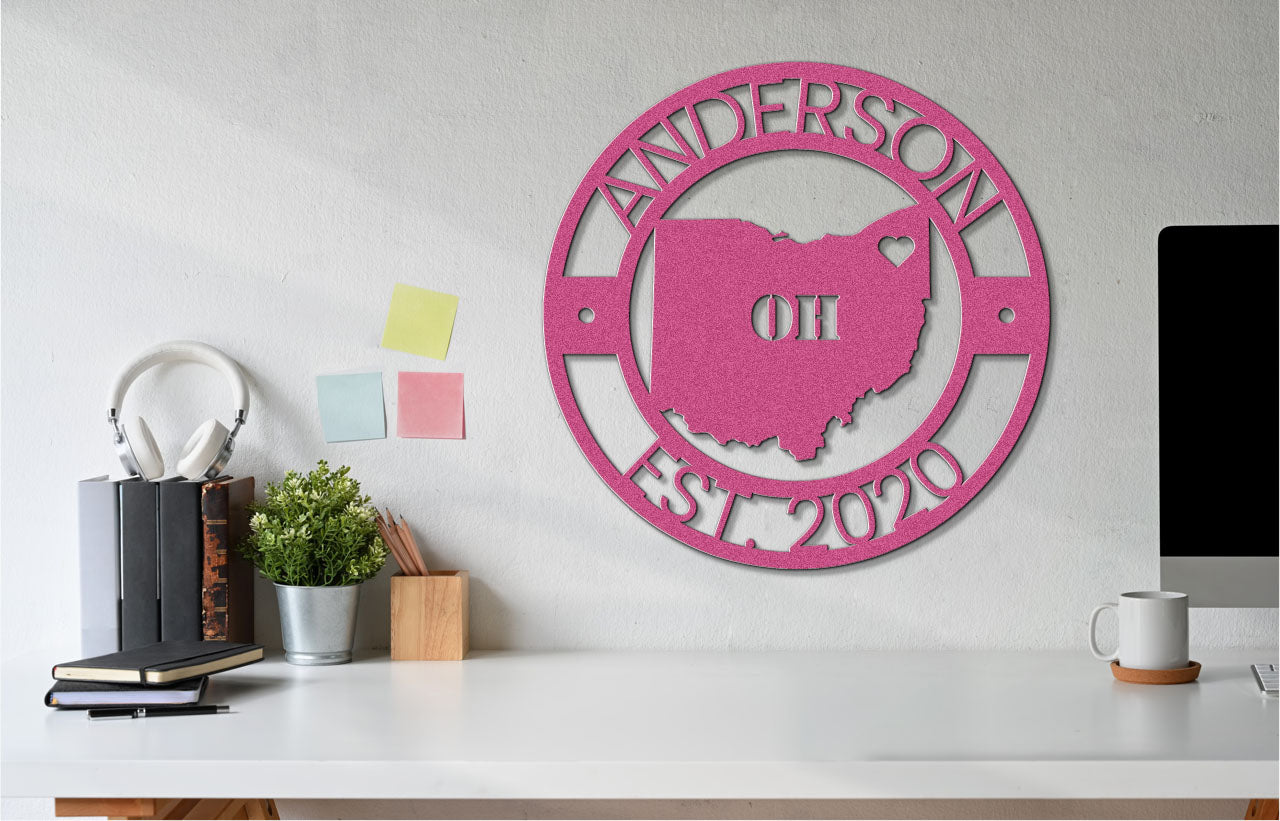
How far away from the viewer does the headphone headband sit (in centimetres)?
150

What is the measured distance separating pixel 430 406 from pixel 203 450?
1.04ft

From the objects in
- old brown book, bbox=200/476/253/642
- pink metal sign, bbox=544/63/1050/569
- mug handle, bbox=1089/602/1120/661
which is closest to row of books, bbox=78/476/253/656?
old brown book, bbox=200/476/253/642

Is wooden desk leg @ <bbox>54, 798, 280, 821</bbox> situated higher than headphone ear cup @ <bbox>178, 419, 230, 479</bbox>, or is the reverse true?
headphone ear cup @ <bbox>178, 419, 230, 479</bbox>

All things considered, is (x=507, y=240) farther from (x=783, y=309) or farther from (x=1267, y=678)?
(x=1267, y=678)

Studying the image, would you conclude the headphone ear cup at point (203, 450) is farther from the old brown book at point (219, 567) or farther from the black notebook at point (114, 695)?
the black notebook at point (114, 695)

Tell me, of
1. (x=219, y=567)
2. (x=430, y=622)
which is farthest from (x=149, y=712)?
(x=430, y=622)

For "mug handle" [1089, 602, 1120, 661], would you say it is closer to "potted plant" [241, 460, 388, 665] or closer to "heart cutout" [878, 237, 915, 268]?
"heart cutout" [878, 237, 915, 268]

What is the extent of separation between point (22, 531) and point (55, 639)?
17 cm

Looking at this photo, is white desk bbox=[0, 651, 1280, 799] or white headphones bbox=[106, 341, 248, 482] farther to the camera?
white headphones bbox=[106, 341, 248, 482]

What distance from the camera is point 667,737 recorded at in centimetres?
114

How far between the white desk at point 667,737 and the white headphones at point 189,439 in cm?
30

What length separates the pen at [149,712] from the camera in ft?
3.95

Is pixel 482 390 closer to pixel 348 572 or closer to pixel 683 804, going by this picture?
pixel 348 572

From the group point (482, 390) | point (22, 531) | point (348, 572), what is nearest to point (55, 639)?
point (22, 531)
